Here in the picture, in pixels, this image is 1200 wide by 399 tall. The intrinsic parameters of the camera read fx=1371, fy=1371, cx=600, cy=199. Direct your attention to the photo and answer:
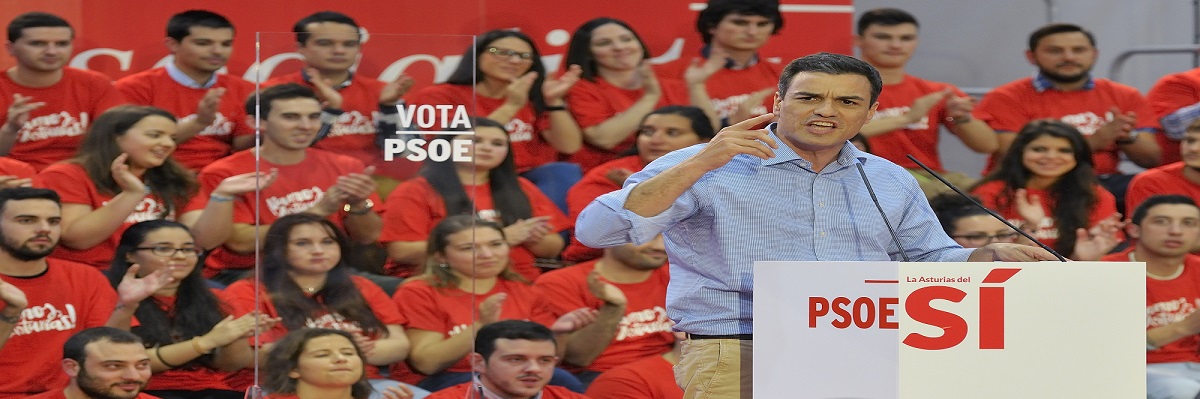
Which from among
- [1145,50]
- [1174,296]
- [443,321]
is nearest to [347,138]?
[443,321]

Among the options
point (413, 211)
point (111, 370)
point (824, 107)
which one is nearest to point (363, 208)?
point (413, 211)

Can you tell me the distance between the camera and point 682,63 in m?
5.11

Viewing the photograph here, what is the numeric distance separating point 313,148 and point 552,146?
4.08ft

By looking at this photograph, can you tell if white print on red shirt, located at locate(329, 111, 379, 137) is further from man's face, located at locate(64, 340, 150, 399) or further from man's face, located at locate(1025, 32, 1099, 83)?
man's face, located at locate(1025, 32, 1099, 83)

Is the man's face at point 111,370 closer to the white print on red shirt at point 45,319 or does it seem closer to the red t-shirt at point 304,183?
the white print on red shirt at point 45,319

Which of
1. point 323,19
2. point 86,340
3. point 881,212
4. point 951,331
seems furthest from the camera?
point 323,19

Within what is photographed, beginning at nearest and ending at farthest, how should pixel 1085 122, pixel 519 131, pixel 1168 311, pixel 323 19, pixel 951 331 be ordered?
pixel 951 331
pixel 323 19
pixel 1168 311
pixel 519 131
pixel 1085 122

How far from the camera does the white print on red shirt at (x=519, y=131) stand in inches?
189

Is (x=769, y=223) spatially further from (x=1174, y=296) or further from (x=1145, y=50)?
(x=1145, y=50)

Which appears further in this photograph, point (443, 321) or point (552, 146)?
point (552, 146)

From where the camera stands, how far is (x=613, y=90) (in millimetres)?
4945

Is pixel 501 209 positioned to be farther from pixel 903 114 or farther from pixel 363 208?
pixel 903 114

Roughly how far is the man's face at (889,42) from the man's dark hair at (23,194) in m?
2.90

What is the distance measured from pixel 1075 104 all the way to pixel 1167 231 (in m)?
0.69
